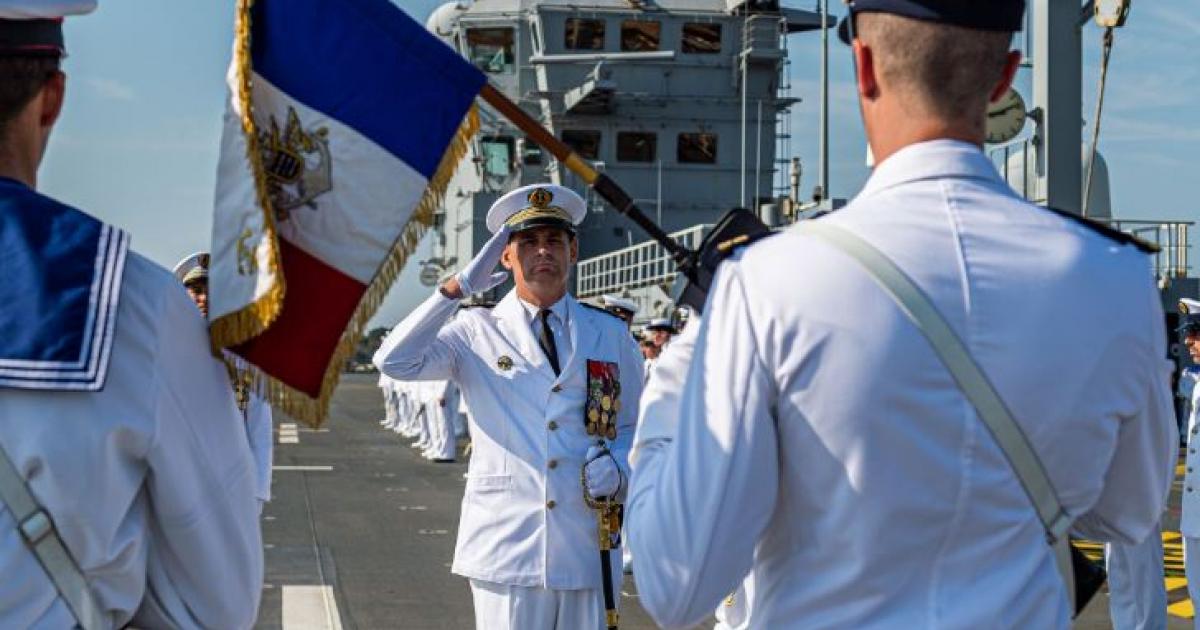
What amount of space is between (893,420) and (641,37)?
Result: 138ft

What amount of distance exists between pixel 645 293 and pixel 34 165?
35657 millimetres

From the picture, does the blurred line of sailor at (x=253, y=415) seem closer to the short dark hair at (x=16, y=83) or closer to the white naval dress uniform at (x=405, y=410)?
the short dark hair at (x=16, y=83)

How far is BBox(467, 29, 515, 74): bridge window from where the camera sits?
45.3 metres

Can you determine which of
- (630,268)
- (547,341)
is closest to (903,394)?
(547,341)

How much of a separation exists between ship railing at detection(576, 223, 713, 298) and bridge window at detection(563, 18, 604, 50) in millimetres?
5871

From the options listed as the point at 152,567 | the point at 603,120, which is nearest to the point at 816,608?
the point at 152,567

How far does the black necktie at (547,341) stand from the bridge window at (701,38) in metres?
38.6

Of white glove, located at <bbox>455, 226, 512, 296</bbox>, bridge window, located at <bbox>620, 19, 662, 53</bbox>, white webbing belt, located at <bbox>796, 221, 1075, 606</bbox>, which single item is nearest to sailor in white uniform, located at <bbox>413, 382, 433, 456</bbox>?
bridge window, located at <bbox>620, 19, 662, 53</bbox>

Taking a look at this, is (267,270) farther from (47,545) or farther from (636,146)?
(636,146)

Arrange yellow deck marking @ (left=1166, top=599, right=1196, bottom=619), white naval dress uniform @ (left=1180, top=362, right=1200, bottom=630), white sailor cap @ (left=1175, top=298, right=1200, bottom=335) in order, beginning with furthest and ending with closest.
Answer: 1. white sailor cap @ (left=1175, top=298, right=1200, bottom=335)
2. yellow deck marking @ (left=1166, top=599, right=1196, bottom=619)
3. white naval dress uniform @ (left=1180, top=362, right=1200, bottom=630)

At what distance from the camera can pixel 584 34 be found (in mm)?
43375

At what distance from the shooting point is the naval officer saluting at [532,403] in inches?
221

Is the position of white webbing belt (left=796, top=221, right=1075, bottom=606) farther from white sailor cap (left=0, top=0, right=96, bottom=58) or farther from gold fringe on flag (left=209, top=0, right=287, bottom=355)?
white sailor cap (left=0, top=0, right=96, bottom=58)

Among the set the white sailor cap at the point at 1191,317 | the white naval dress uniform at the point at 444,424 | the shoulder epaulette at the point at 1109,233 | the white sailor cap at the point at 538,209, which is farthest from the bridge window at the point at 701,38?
the shoulder epaulette at the point at 1109,233
